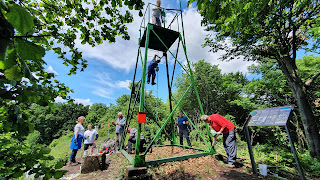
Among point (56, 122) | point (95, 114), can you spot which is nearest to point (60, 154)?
point (95, 114)

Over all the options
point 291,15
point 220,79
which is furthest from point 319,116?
point 291,15

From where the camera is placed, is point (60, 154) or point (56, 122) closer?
point (60, 154)

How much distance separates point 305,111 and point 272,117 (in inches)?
166

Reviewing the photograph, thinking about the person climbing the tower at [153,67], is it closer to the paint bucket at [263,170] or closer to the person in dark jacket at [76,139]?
the person in dark jacket at [76,139]

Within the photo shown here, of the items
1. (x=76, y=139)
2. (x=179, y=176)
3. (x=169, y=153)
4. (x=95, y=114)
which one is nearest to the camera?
(x=179, y=176)

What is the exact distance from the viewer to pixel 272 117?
3113 millimetres

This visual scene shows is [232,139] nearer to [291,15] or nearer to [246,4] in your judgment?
[246,4]

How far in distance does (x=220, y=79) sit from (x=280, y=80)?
5991 millimetres

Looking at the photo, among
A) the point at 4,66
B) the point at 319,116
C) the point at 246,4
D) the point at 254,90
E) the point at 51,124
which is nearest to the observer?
the point at 4,66

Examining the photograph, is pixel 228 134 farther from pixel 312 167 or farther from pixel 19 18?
pixel 19 18

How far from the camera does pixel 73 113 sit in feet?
140

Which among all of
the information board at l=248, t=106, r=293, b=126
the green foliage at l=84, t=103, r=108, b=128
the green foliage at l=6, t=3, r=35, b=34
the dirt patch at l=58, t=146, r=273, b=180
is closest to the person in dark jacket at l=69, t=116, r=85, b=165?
the dirt patch at l=58, t=146, r=273, b=180

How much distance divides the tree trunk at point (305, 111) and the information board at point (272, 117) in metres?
3.95

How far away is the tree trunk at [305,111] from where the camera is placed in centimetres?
515
